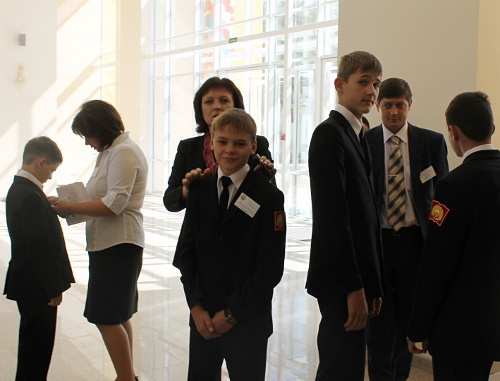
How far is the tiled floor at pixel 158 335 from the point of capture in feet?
14.1

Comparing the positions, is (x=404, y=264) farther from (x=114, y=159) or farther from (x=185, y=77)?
(x=185, y=77)

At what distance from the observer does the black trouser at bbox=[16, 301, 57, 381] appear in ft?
10.6

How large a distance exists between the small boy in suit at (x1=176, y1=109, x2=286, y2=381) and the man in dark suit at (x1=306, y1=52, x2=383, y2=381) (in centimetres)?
19

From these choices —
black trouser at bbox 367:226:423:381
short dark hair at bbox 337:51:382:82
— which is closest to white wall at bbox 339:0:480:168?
black trouser at bbox 367:226:423:381

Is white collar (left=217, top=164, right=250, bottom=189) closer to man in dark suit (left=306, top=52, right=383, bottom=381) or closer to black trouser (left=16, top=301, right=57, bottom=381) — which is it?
man in dark suit (left=306, top=52, right=383, bottom=381)

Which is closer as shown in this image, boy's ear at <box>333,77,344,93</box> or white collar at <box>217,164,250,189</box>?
white collar at <box>217,164,250,189</box>

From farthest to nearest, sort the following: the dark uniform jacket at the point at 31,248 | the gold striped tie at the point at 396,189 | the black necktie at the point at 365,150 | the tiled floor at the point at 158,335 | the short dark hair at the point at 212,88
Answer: the tiled floor at the point at 158,335
the gold striped tie at the point at 396,189
the dark uniform jacket at the point at 31,248
the short dark hair at the point at 212,88
the black necktie at the point at 365,150

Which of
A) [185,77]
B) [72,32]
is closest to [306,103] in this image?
[185,77]

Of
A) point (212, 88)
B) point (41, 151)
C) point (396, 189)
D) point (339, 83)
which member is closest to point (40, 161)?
point (41, 151)

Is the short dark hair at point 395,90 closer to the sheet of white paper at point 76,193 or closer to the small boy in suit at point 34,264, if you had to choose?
the sheet of white paper at point 76,193

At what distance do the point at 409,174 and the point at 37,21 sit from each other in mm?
13651

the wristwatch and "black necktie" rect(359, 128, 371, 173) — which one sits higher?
"black necktie" rect(359, 128, 371, 173)

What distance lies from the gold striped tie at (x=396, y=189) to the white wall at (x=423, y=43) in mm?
898

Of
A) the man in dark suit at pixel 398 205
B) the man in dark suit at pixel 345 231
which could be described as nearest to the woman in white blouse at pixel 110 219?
the man in dark suit at pixel 345 231
